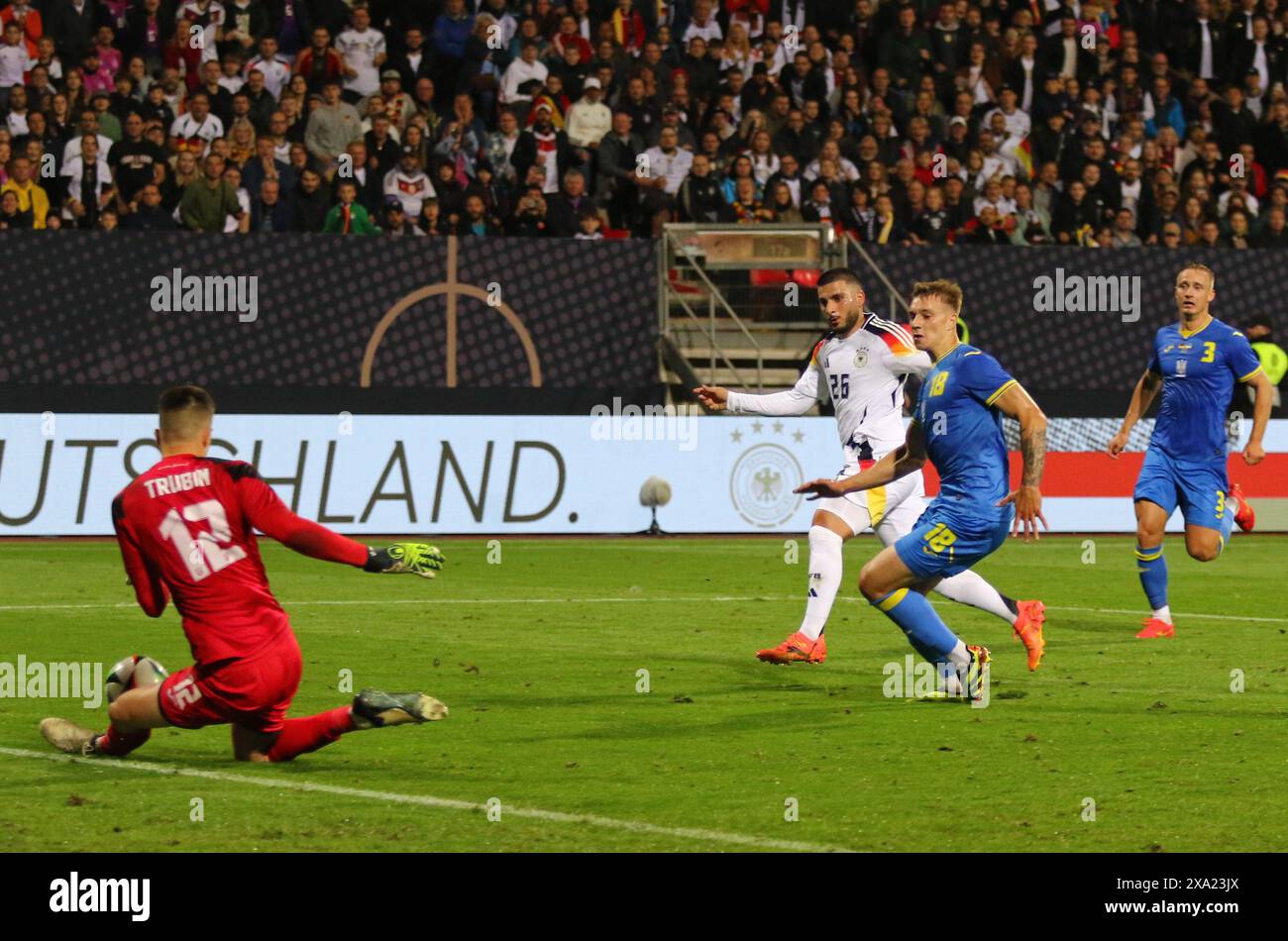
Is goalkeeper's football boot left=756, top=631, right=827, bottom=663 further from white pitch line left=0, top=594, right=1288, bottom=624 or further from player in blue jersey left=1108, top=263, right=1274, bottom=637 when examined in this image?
white pitch line left=0, top=594, right=1288, bottom=624

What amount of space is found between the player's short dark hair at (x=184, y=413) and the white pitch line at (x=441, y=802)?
1293 millimetres

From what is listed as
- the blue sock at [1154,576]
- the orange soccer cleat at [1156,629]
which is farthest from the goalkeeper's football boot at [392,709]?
the blue sock at [1154,576]

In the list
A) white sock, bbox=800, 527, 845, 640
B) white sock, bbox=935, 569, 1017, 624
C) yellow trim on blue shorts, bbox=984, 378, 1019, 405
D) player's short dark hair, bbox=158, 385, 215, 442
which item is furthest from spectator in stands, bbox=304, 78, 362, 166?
player's short dark hair, bbox=158, 385, 215, 442

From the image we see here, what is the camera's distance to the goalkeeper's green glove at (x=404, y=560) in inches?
292

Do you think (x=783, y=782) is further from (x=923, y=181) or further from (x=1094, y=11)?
(x=1094, y=11)

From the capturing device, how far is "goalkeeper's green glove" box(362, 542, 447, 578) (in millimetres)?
7414

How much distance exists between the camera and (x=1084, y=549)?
66.4 ft

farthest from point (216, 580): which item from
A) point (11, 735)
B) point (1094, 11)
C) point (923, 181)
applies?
point (1094, 11)

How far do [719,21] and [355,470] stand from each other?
9417 mm

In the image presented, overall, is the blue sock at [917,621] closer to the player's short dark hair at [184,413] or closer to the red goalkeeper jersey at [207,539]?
the red goalkeeper jersey at [207,539]

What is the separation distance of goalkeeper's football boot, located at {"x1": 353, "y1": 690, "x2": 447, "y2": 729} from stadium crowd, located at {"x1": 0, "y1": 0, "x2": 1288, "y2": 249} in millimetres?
14856

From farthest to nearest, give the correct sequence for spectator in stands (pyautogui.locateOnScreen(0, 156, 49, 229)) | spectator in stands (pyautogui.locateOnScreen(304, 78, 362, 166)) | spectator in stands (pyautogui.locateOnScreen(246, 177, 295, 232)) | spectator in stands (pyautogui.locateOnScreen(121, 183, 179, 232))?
1. spectator in stands (pyautogui.locateOnScreen(304, 78, 362, 166))
2. spectator in stands (pyautogui.locateOnScreen(246, 177, 295, 232))
3. spectator in stands (pyautogui.locateOnScreen(121, 183, 179, 232))
4. spectator in stands (pyautogui.locateOnScreen(0, 156, 49, 229))

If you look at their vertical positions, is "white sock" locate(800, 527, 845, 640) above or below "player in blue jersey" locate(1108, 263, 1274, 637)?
below

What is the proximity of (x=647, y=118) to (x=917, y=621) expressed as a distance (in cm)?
1531
